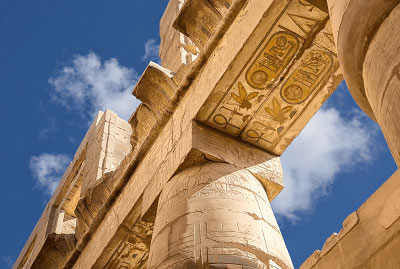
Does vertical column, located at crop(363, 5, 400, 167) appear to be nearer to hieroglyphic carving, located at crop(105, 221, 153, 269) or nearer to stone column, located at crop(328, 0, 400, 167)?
stone column, located at crop(328, 0, 400, 167)

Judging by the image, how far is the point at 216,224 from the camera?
3852 millimetres

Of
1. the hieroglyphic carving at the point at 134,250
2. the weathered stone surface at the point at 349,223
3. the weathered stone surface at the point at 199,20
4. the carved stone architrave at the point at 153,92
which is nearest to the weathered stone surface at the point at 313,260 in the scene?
the weathered stone surface at the point at 349,223

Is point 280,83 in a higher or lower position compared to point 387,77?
higher

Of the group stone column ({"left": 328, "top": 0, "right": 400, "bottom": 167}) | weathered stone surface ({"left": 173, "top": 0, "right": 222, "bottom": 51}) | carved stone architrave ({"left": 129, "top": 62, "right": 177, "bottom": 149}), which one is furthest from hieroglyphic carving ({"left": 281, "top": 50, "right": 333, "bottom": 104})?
stone column ({"left": 328, "top": 0, "right": 400, "bottom": 167})

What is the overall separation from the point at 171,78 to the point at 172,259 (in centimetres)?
284

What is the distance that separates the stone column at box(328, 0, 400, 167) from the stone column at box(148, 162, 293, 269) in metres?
1.72

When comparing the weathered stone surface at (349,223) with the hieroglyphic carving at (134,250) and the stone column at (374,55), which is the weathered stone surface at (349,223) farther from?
the hieroglyphic carving at (134,250)

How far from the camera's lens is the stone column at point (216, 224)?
3633 mm

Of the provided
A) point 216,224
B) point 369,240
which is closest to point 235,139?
point 216,224

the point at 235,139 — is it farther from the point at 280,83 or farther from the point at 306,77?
the point at 306,77

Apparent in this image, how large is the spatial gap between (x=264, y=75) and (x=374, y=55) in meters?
2.74

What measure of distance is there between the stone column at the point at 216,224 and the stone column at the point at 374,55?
5.63 feet

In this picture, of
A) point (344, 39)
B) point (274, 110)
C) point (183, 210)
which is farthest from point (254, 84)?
point (344, 39)

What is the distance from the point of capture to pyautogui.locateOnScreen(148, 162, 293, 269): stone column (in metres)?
3.63
